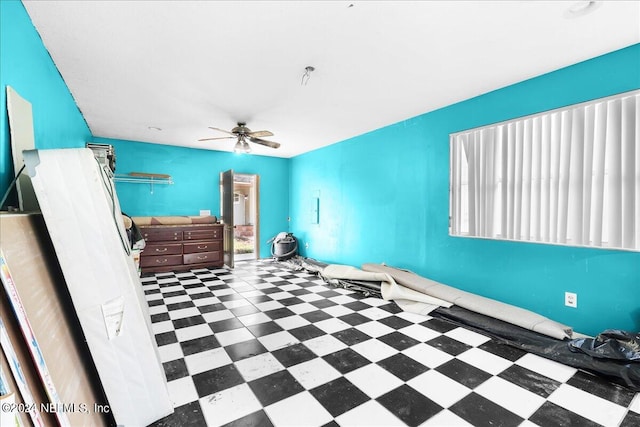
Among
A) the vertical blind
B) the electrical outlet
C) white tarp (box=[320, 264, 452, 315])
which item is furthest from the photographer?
white tarp (box=[320, 264, 452, 315])

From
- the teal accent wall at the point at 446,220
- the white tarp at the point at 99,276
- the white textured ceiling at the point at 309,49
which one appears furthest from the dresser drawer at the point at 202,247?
the white tarp at the point at 99,276

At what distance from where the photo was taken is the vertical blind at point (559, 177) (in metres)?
2.17

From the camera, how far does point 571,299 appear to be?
249cm

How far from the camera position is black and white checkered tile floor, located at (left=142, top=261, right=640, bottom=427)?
1545mm

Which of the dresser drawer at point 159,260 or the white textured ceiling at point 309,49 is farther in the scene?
the dresser drawer at point 159,260

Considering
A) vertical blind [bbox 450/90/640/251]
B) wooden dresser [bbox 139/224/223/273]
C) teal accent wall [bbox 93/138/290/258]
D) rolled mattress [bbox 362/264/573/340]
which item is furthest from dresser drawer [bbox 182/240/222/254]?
vertical blind [bbox 450/90/640/251]

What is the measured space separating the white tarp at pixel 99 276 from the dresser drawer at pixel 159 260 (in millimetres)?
3946

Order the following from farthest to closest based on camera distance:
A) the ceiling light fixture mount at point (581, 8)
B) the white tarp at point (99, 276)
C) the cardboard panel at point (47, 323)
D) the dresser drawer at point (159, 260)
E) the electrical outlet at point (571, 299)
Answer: the dresser drawer at point (159, 260), the electrical outlet at point (571, 299), the ceiling light fixture mount at point (581, 8), the white tarp at point (99, 276), the cardboard panel at point (47, 323)

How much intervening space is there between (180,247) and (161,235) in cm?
40

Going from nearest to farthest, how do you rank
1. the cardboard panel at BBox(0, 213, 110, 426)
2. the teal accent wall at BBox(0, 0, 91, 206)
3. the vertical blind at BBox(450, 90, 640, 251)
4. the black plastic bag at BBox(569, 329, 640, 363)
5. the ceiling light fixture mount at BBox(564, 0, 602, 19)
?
the cardboard panel at BBox(0, 213, 110, 426) → the teal accent wall at BBox(0, 0, 91, 206) → the ceiling light fixture mount at BBox(564, 0, 602, 19) → the black plastic bag at BBox(569, 329, 640, 363) → the vertical blind at BBox(450, 90, 640, 251)

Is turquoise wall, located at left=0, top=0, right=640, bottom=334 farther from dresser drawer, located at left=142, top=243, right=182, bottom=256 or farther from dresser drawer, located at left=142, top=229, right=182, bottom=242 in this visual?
dresser drawer, located at left=142, top=243, right=182, bottom=256

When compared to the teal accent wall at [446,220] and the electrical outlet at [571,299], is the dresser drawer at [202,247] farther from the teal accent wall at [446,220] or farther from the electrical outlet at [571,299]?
the electrical outlet at [571,299]

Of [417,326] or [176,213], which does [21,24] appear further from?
[176,213]

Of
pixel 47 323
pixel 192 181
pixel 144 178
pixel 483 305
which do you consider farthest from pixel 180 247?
pixel 483 305
